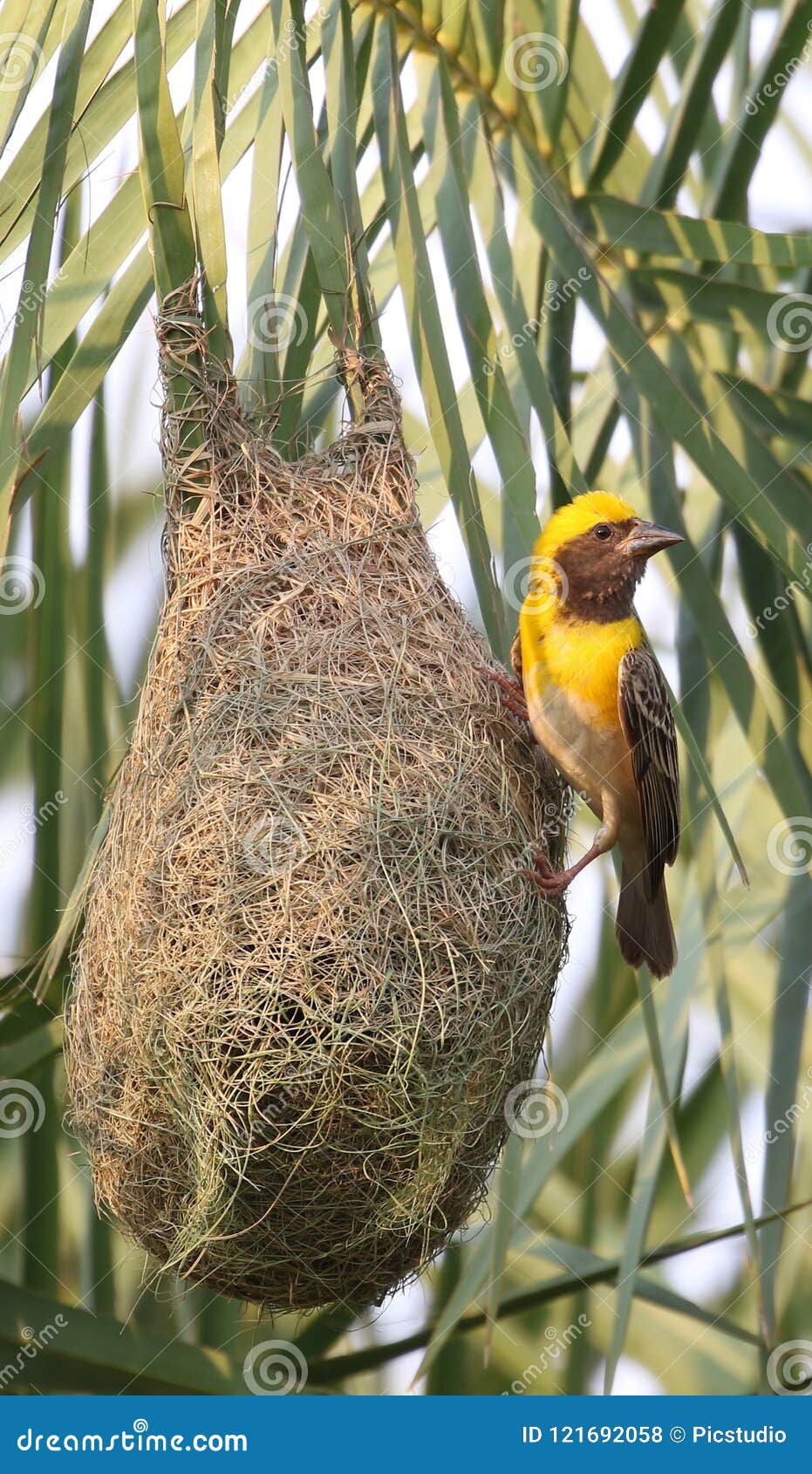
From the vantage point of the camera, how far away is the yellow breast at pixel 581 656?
2889 millimetres

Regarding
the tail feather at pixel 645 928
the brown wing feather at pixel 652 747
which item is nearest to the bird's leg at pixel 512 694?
the brown wing feather at pixel 652 747

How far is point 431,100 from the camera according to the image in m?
2.77

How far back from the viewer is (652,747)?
2996 millimetres

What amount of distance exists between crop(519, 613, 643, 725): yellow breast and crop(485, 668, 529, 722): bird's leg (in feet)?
0.44

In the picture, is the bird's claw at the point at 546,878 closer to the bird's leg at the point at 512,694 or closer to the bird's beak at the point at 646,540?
the bird's leg at the point at 512,694

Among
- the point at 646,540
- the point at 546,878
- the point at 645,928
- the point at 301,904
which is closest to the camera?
the point at 301,904

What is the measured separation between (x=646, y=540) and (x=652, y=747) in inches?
16.7

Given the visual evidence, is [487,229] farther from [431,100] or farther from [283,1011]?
[283,1011]

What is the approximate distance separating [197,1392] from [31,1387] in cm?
36

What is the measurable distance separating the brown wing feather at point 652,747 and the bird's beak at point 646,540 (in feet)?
0.73

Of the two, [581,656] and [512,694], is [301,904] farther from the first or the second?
[581,656]

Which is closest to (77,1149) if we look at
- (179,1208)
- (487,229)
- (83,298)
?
(179,1208)

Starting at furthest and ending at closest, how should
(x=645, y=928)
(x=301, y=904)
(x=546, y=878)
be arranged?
(x=645, y=928) < (x=546, y=878) < (x=301, y=904)

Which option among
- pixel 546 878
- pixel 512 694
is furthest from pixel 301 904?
pixel 512 694
